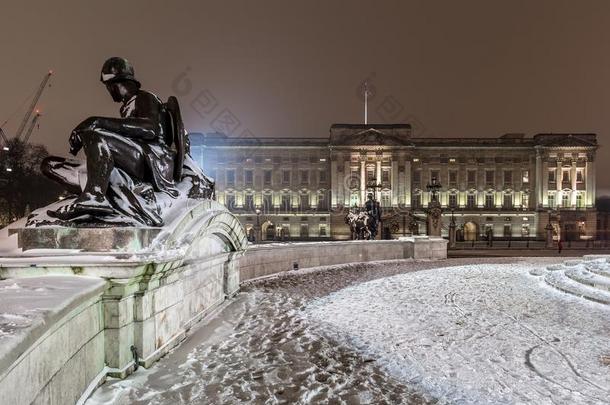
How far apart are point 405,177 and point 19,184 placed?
52.2 m

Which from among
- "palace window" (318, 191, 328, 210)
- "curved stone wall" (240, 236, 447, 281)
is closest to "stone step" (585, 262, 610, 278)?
"curved stone wall" (240, 236, 447, 281)

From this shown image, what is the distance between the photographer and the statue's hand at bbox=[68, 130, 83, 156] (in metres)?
4.82

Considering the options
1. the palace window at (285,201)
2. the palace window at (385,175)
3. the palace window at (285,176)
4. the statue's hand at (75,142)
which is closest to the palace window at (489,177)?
the palace window at (385,175)

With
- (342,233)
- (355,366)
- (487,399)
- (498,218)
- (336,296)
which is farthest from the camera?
(498,218)

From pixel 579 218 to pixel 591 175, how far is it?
767 centimetres

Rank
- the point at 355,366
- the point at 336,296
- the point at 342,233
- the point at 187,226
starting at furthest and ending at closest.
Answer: the point at 342,233 → the point at 336,296 → the point at 187,226 → the point at 355,366

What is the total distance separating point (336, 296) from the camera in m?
9.39

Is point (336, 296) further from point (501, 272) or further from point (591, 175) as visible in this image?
point (591, 175)

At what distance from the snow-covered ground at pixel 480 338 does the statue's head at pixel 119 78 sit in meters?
4.41

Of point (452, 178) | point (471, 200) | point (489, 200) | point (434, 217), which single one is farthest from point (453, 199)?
point (434, 217)

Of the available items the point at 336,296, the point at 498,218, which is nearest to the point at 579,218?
the point at 498,218

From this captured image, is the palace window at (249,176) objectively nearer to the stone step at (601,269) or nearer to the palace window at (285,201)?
the palace window at (285,201)

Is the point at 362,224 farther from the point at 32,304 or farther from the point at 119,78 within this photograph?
the point at 32,304

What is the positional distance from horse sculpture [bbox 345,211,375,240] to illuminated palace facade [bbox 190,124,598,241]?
4575 cm
